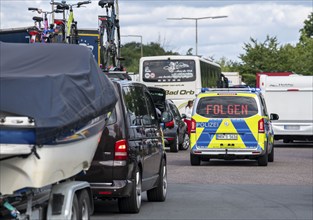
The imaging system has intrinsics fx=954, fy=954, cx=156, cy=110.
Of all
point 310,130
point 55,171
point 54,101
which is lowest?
point 310,130

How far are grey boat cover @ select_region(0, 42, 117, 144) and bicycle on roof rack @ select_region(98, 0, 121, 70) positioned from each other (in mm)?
13091

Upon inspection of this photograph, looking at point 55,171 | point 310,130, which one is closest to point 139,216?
point 55,171

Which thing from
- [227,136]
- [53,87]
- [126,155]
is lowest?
[227,136]

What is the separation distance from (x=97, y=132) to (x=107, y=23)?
1440 centimetres

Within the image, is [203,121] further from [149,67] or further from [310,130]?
[149,67]

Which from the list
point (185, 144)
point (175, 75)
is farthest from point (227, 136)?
point (175, 75)

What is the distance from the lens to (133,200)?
45.1ft

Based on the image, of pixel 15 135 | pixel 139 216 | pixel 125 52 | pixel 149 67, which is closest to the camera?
pixel 15 135

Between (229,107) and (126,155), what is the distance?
36.6 feet

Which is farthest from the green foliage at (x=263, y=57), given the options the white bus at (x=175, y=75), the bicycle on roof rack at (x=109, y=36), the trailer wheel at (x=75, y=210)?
the trailer wheel at (x=75, y=210)

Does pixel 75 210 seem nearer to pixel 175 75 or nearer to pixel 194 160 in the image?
pixel 194 160

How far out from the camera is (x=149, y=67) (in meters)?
40.9

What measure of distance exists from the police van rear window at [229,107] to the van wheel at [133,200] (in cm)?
1045

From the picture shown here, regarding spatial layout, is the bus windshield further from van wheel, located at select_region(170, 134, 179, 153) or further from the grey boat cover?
the grey boat cover
